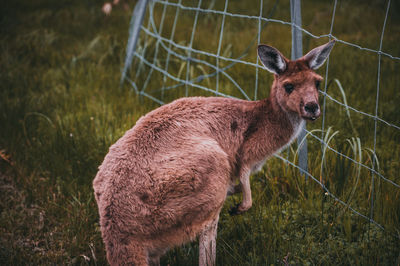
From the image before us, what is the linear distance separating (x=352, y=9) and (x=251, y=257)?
6.51 meters

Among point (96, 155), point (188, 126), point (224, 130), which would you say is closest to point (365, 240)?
point (224, 130)

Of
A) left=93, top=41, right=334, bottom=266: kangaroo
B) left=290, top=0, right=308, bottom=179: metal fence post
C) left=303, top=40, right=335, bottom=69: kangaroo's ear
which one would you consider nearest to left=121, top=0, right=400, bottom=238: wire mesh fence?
left=290, top=0, right=308, bottom=179: metal fence post

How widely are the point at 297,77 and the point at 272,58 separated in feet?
0.81

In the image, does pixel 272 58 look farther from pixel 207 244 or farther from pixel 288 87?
pixel 207 244

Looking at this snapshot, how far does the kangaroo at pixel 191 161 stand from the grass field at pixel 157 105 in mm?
379

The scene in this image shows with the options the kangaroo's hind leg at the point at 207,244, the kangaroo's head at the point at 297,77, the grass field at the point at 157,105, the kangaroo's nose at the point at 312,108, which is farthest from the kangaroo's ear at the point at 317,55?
the kangaroo's hind leg at the point at 207,244

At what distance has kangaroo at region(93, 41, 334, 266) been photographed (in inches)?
99.1

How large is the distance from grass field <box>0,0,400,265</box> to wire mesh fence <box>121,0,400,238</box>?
24mm

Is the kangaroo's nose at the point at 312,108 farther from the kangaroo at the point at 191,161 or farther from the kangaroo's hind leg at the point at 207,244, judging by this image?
the kangaroo's hind leg at the point at 207,244

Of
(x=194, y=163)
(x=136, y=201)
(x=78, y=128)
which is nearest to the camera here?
(x=136, y=201)

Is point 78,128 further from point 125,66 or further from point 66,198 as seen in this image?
point 125,66

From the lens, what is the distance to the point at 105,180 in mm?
2639

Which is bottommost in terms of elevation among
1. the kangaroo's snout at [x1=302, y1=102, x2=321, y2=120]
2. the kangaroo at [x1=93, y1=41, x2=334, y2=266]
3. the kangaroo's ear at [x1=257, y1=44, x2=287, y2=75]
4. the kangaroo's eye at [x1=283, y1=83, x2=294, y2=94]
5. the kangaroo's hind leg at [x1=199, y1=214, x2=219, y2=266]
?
the kangaroo's hind leg at [x1=199, y1=214, x2=219, y2=266]

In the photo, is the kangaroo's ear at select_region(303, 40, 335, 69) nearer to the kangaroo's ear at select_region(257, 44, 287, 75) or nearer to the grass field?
the kangaroo's ear at select_region(257, 44, 287, 75)
